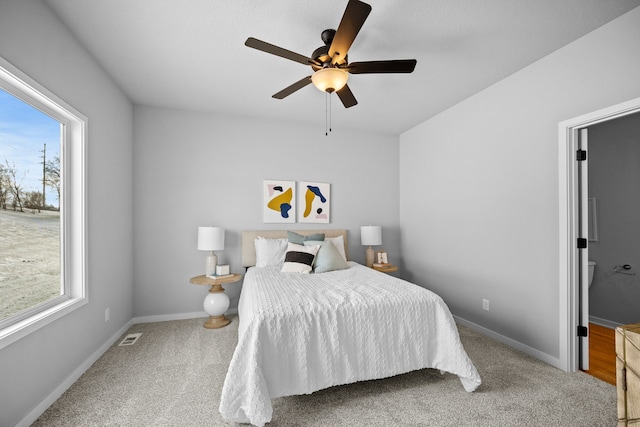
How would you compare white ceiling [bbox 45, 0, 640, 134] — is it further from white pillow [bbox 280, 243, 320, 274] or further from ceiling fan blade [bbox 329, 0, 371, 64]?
white pillow [bbox 280, 243, 320, 274]

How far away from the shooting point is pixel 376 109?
139 inches

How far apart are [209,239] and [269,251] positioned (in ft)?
2.38

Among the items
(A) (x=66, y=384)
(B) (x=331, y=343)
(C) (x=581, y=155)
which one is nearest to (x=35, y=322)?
(A) (x=66, y=384)

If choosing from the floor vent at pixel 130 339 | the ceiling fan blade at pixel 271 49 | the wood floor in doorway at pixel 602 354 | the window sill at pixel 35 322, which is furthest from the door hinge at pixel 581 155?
the floor vent at pixel 130 339

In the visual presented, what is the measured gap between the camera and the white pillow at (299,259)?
10.1 ft

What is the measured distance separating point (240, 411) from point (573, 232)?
2826 millimetres

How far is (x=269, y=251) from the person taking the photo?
348 centimetres

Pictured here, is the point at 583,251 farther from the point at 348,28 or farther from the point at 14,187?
the point at 14,187

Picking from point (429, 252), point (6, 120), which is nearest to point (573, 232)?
point (429, 252)

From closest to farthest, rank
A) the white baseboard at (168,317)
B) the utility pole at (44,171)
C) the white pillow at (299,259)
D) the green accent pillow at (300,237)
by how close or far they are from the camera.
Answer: the utility pole at (44,171), the white pillow at (299,259), the white baseboard at (168,317), the green accent pillow at (300,237)

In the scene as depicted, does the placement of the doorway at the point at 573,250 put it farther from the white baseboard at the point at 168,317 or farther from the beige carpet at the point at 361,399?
the white baseboard at the point at 168,317

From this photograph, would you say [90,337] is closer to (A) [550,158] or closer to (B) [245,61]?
(B) [245,61]

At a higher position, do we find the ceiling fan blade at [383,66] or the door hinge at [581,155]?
the ceiling fan blade at [383,66]

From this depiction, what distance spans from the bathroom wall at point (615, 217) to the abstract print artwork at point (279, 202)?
382cm
